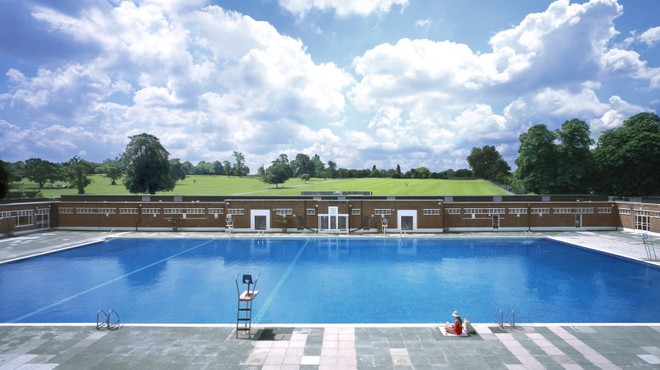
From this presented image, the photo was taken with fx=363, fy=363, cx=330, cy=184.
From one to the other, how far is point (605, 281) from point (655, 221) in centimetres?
2169

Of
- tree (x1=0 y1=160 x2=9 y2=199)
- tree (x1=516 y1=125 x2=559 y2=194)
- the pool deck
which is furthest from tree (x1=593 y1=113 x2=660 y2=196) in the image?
tree (x1=0 y1=160 x2=9 y2=199)

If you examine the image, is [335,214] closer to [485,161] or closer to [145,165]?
[145,165]

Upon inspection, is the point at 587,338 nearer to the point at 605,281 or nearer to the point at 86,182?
the point at 605,281

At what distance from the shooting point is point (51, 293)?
2025cm

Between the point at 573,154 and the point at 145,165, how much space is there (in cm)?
6379

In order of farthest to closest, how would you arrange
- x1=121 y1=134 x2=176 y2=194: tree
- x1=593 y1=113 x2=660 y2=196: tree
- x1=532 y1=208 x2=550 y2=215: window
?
x1=121 y1=134 x2=176 y2=194: tree → x1=593 y1=113 x2=660 y2=196: tree → x1=532 y1=208 x2=550 y2=215: window

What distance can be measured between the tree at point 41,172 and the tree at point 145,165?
169 ft

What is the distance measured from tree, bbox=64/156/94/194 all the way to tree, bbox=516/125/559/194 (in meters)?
95.1

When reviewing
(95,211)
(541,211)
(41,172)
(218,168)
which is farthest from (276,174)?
(541,211)

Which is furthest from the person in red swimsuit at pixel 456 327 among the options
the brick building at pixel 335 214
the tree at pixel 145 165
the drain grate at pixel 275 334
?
the tree at pixel 145 165

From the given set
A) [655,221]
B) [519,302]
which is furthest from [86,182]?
[655,221]

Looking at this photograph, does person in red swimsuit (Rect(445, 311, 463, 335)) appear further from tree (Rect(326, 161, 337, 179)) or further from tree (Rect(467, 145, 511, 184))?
tree (Rect(326, 161, 337, 179))

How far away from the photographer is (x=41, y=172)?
9325cm

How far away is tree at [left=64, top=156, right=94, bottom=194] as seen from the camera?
9106 centimetres
